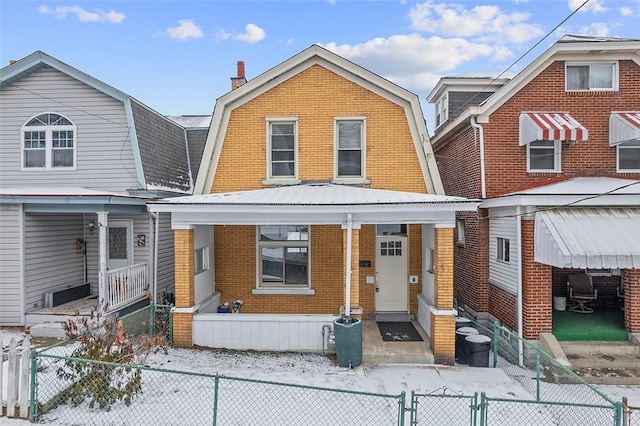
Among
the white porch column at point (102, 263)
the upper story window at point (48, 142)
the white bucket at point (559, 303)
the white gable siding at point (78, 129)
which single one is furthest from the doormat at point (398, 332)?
the upper story window at point (48, 142)

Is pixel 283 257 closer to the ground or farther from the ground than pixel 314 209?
closer to the ground

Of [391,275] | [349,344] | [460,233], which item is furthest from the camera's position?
[460,233]

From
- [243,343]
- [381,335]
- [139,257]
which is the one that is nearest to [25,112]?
[139,257]

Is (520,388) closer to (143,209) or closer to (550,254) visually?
(550,254)

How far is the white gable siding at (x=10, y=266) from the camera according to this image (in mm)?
11117

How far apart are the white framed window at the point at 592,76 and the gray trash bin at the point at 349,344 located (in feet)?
30.7

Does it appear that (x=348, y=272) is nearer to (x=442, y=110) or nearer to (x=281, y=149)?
(x=281, y=149)

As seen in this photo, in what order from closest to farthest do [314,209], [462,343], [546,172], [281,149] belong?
[314,209]
[462,343]
[546,172]
[281,149]

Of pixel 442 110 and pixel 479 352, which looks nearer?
pixel 479 352

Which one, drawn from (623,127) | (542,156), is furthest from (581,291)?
(623,127)

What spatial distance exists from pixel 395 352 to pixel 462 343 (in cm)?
165

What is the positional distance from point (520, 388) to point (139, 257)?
11.1 metres

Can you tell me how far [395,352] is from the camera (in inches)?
366

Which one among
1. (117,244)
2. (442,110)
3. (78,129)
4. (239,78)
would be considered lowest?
(117,244)
